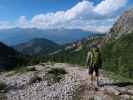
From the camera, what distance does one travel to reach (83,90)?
774 inches

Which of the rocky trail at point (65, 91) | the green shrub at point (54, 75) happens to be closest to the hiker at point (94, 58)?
Result: the rocky trail at point (65, 91)

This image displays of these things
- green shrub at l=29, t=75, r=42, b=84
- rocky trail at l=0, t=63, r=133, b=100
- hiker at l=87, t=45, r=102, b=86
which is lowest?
rocky trail at l=0, t=63, r=133, b=100

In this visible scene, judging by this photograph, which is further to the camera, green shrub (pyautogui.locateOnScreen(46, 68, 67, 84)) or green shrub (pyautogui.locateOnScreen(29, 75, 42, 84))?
green shrub (pyautogui.locateOnScreen(46, 68, 67, 84))

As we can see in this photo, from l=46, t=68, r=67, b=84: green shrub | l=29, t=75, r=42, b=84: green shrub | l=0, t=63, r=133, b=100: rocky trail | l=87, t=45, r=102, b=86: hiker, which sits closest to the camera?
l=0, t=63, r=133, b=100: rocky trail

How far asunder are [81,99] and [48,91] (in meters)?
3.16

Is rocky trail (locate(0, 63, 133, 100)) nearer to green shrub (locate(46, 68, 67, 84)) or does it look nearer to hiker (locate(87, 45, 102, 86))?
green shrub (locate(46, 68, 67, 84))

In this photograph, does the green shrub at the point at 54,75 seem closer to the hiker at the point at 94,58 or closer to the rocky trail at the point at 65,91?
the rocky trail at the point at 65,91

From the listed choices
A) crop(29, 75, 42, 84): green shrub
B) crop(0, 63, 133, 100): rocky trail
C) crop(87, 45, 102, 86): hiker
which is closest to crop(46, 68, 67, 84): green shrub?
crop(0, 63, 133, 100): rocky trail

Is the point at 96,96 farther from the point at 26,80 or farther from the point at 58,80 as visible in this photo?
the point at 26,80

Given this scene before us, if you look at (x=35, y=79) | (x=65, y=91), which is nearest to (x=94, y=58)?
(x=65, y=91)

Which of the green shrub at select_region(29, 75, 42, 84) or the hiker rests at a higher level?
the hiker

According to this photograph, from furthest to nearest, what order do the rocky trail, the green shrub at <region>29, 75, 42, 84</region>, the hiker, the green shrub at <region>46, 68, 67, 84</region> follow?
1. the green shrub at <region>46, 68, 67, 84</region>
2. the green shrub at <region>29, 75, 42, 84</region>
3. the hiker
4. the rocky trail

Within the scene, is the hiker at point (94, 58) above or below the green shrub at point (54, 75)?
above

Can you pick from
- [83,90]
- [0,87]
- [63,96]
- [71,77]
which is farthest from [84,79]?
[0,87]
